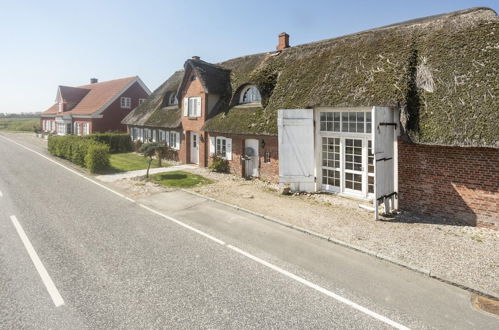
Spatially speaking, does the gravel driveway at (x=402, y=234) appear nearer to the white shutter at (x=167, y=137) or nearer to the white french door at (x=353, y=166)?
the white french door at (x=353, y=166)

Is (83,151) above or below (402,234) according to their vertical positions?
above

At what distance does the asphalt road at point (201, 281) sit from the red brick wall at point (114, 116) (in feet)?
84.0

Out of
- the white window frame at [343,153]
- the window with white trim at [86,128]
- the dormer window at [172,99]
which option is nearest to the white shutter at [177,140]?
the dormer window at [172,99]

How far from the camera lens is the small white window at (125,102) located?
34.1m

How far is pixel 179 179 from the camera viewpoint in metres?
15.6

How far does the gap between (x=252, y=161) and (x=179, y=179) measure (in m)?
4.06

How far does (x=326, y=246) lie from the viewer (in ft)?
24.5

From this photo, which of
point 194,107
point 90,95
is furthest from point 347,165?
point 90,95

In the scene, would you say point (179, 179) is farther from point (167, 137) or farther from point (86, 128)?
point (86, 128)

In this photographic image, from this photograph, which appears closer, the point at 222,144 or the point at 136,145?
the point at 222,144

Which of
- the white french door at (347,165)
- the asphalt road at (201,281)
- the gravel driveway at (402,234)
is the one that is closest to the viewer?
the asphalt road at (201,281)

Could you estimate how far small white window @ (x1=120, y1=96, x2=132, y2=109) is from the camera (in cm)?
3412

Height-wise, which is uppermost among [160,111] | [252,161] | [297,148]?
[160,111]

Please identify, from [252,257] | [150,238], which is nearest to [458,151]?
[252,257]
